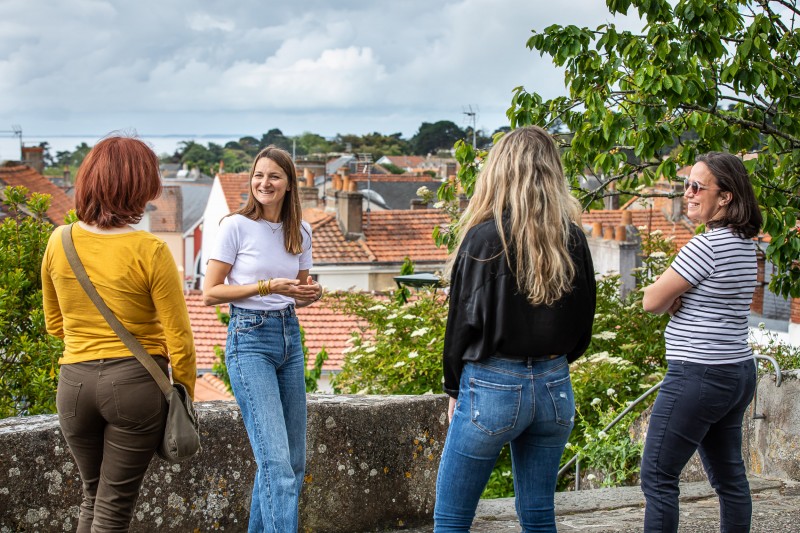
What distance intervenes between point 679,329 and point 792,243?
275 cm

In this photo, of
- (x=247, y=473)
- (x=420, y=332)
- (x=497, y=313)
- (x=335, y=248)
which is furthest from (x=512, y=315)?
(x=335, y=248)

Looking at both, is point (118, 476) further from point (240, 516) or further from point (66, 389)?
point (240, 516)

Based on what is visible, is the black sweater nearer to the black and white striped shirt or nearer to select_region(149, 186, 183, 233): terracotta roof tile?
the black and white striped shirt

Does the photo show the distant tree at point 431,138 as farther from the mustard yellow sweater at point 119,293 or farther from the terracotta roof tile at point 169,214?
the mustard yellow sweater at point 119,293

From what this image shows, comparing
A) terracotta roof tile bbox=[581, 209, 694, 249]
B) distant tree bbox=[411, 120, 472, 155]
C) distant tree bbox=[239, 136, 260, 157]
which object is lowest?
terracotta roof tile bbox=[581, 209, 694, 249]

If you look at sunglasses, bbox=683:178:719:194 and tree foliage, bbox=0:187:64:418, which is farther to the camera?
tree foliage, bbox=0:187:64:418

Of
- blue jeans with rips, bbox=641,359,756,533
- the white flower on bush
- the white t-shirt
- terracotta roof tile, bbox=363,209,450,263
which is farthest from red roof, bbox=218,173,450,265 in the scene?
blue jeans with rips, bbox=641,359,756,533

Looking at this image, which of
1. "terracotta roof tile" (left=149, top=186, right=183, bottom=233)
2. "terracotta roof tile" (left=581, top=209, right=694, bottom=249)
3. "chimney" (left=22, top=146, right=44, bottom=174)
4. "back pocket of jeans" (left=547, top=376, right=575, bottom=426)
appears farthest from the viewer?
"terracotta roof tile" (left=149, top=186, right=183, bottom=233)

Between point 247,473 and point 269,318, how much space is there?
3.03ft

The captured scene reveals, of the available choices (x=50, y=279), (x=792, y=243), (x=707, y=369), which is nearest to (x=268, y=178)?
(x=50, y=279)

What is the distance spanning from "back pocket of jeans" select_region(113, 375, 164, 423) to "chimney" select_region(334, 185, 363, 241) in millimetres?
24679

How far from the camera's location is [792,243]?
20.1 ft

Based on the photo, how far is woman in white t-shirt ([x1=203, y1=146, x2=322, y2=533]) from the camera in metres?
3.80

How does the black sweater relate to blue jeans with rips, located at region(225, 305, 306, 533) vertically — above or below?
above
